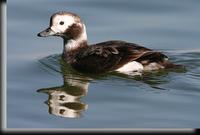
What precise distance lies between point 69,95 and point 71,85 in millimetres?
405

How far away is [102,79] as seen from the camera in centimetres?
955

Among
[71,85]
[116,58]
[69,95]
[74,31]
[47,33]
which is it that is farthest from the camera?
[74,31]

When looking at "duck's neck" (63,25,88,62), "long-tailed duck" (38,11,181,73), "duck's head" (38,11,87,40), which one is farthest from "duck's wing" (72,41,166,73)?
"duck's head" (38,11,87,40)

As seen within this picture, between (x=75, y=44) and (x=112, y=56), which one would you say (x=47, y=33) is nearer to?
(x=75, y=44)

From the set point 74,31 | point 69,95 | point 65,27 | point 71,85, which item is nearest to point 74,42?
point 74,31

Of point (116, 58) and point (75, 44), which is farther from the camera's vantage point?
point (75, 44)

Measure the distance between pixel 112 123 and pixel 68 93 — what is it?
1334 millimetres

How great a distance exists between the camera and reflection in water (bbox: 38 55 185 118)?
8.42 m

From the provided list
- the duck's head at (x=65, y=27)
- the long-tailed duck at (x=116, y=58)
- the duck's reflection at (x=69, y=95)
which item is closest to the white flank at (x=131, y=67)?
the long-tailed duck at (x=116, y=58)

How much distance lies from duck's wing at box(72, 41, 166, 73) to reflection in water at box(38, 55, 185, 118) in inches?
4.3

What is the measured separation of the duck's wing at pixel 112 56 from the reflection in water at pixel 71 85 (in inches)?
4.3

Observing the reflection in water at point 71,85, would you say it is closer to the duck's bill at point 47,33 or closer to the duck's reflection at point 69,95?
the duck's reflection at point 69,95

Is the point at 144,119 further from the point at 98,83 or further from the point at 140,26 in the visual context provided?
the point at 140,26

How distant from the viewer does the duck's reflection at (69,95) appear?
27.3 ft
